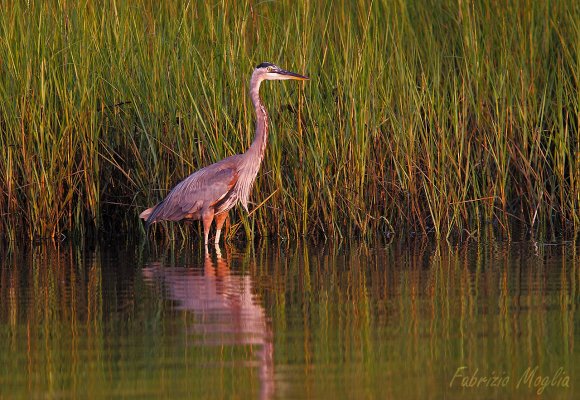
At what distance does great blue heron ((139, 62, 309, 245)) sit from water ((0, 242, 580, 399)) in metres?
0.51

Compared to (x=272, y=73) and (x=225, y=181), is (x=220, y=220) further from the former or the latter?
(x=272, y=73)

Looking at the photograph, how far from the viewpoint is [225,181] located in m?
8.95

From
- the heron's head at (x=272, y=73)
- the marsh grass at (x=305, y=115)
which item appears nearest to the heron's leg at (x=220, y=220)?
the marsh grass at (x=305, y=115)

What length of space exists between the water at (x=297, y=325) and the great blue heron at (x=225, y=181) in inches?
19.9

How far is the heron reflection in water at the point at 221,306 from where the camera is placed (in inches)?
203

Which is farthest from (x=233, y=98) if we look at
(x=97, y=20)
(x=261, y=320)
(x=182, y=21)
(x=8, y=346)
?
(x=8, y=346)

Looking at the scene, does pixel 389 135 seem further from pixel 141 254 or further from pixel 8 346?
pixel 8 346

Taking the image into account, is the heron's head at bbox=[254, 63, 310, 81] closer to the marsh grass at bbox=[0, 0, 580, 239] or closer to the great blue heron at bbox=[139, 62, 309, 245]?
the great blue heron at bbox=[139, 62, 309, 245]

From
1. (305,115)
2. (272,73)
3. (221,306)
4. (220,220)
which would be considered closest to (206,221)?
(220,220)

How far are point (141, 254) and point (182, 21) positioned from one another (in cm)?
184

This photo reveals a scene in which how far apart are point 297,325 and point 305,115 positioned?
3737 millimetres
